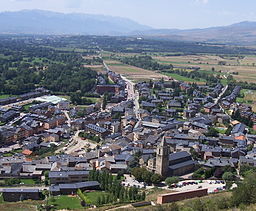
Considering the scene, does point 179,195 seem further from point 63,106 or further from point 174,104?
point 63,106

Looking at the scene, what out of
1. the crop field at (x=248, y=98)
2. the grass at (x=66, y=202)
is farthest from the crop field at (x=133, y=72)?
the grass at (x=66, y=202)

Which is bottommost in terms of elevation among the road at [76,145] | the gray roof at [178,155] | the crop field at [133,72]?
the road at [76,145]

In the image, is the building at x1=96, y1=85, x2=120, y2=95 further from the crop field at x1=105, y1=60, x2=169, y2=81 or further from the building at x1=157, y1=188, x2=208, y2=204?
the building at x1=157, y1=188, x2=208, y2=204

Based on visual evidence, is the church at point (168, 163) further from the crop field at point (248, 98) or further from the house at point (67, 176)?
the crop field at point (248, 98)

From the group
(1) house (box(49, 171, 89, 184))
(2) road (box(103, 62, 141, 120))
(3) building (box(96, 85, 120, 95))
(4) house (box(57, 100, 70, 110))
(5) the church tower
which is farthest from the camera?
(3) building (box(96, 85, 120, 95))

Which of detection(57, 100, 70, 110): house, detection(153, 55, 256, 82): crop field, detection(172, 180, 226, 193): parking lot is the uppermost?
detection(153, 55, 256, 82): crop field

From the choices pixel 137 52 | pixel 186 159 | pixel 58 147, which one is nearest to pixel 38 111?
pixel 58 147

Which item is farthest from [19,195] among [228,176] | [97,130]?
[97,130]

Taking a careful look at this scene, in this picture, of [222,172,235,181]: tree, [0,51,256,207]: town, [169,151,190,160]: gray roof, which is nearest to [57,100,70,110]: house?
[0,51,256,207]: town
